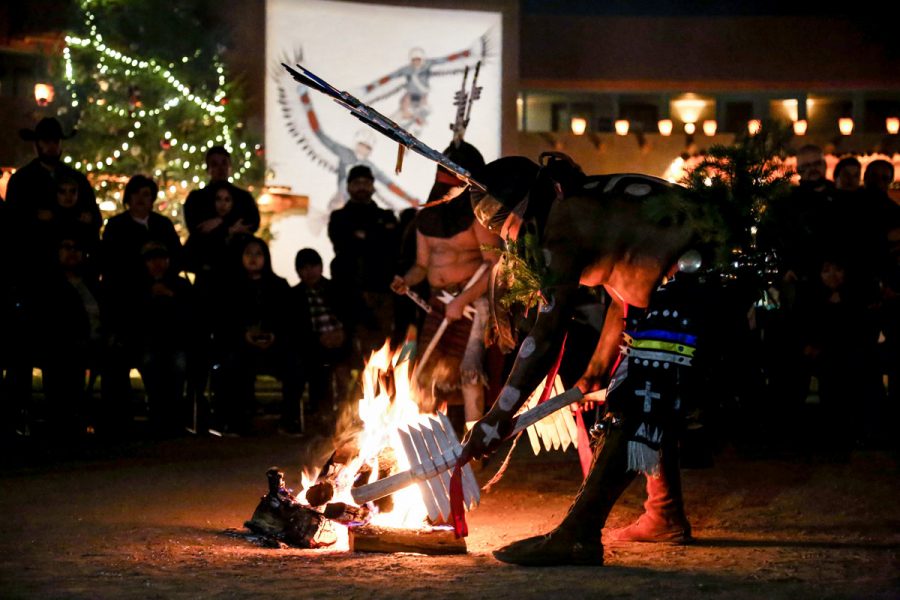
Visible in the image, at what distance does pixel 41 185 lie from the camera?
412 inches

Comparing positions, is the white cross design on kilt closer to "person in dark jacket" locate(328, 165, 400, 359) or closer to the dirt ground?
the dirt ground

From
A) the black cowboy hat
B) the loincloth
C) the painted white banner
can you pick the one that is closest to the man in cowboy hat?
the black cowboy hat

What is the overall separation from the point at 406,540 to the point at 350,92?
1237 cm

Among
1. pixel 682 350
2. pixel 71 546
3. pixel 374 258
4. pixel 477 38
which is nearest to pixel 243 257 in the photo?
pixel 374 258

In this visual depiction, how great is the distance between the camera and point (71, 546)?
589cm

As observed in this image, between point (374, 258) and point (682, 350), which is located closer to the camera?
point (682, 350)

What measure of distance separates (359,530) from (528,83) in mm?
19238

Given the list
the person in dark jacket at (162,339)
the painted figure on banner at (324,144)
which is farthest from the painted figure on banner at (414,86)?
the person in dark jacket at (162,339)

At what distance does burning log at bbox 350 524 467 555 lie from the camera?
592 cm

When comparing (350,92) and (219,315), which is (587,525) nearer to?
(219,315)

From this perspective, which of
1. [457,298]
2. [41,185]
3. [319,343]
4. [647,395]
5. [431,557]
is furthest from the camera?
[319,343]

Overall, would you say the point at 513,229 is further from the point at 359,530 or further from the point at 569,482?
the point at 569,482

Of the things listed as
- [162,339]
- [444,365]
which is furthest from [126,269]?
[444,365]

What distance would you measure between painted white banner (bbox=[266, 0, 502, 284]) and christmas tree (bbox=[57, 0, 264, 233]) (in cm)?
96
